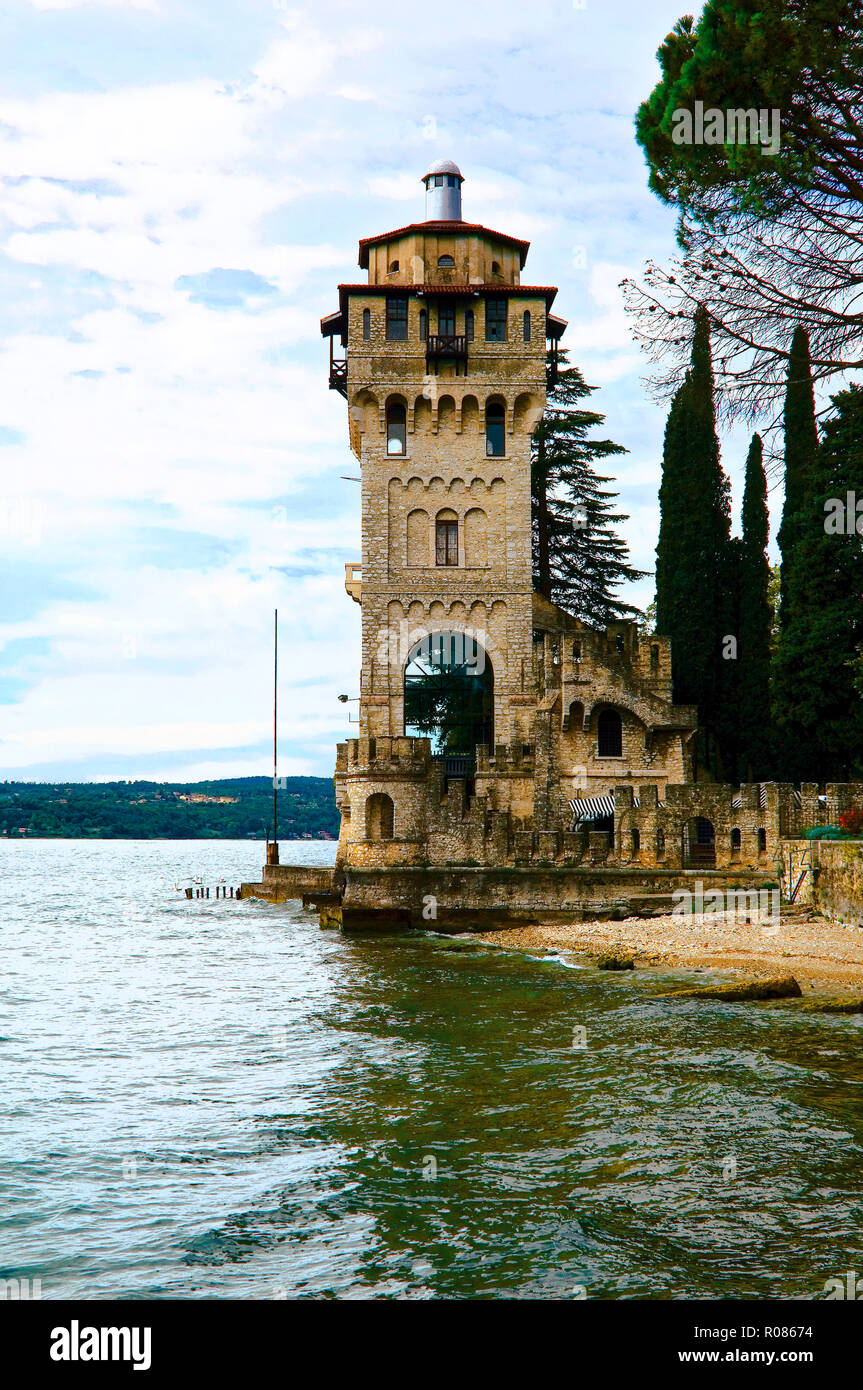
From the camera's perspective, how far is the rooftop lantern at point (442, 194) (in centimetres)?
4316

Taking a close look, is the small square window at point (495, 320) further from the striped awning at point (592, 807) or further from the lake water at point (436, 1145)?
the lake water at point (436, 1145)

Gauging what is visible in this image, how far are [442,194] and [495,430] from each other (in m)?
9.69

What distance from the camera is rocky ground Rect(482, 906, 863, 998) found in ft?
72.1

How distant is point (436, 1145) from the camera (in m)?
12.6

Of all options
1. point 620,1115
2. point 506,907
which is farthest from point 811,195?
point 506,907

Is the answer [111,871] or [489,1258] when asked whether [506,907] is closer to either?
[489,1258]

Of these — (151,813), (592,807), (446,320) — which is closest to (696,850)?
(592,807)

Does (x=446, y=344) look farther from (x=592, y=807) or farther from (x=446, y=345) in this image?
(x=592, y=807)

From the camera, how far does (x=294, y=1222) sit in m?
10.7

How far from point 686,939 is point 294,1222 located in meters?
18.2

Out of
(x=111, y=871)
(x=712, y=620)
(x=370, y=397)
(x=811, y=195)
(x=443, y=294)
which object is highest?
(x=443, y=294)

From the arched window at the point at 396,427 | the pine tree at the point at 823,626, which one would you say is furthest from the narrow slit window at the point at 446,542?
the pine tree at the point at 823,626
